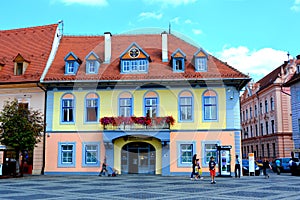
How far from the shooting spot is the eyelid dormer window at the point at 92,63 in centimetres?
2941

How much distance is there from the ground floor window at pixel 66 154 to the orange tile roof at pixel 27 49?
5.56 meters

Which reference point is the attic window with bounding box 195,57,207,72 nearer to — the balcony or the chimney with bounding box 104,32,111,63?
the balcony

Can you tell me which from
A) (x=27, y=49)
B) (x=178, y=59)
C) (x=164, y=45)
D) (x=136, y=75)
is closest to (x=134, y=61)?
(x=136, y=75)

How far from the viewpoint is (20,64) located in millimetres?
30938

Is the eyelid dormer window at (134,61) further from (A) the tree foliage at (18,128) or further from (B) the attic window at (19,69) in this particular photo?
(B) the attic window at (19,69)

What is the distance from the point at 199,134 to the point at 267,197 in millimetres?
13651

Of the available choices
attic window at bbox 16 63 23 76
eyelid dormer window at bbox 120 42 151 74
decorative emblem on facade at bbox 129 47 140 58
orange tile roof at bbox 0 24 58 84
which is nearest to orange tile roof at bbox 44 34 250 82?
eyelid dormer window at bbox 120 42 151 74

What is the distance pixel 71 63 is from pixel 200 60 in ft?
33.5

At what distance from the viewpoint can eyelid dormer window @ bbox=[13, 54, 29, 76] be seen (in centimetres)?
3056

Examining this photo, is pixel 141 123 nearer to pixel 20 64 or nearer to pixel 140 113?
pixel 140 113

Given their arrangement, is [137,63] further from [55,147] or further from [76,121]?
[55,147]

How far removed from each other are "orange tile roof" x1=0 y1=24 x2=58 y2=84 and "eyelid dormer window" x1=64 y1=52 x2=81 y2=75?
80.8 inches

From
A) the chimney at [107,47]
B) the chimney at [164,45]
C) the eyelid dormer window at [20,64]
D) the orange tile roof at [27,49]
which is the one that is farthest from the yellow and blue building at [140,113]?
the eyelid dormer window at [20,64]

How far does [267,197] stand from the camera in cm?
1431
